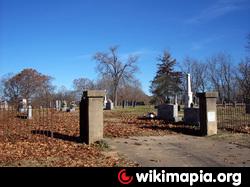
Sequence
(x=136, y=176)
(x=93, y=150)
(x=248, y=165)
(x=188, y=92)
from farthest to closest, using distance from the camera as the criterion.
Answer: (x=188, y=92) < (x=93, y=150) < (x=248, y=165) < (x=136, y=176)

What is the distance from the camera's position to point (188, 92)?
29062mm

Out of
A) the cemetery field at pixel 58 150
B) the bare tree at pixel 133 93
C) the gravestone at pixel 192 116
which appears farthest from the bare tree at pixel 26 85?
the cemetery field at pixel 58 150

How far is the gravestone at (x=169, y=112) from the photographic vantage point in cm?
2200

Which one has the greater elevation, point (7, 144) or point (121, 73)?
point (121, 73)

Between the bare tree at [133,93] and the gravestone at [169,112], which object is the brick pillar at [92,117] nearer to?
the gravestone at [169,112]

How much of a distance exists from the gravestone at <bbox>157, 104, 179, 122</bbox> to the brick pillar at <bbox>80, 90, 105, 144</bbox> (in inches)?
378

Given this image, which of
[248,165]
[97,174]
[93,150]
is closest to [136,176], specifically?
[97,174]

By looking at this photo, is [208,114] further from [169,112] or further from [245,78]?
[245,78]

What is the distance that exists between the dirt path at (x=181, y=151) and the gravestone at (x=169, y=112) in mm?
7248

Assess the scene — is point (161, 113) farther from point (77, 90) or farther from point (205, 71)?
point (77, 90)

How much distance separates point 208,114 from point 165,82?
59.3 metres

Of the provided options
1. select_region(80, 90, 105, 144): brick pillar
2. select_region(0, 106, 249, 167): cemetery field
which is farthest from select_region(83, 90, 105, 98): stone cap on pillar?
select_region(0, 106, 249, 167): cemetery field

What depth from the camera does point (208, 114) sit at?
15312 millimetres

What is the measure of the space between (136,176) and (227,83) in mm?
75598
